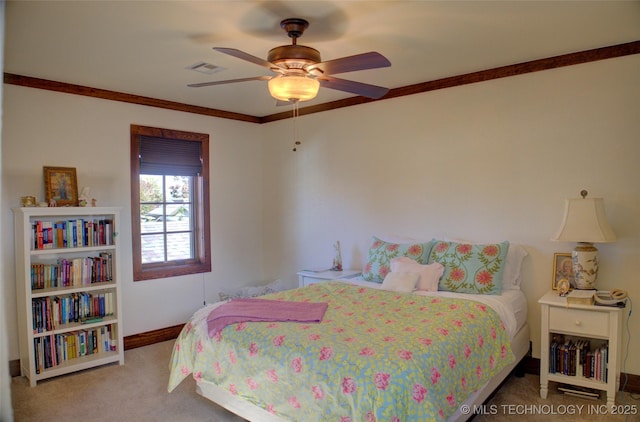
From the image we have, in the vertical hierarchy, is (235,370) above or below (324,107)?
below

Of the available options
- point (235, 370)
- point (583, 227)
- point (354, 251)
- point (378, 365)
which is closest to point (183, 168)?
point (354, 251)

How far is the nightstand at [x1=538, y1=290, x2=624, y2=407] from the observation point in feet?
8.98

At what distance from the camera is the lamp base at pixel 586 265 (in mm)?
2953

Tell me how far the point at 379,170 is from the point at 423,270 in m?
1.26

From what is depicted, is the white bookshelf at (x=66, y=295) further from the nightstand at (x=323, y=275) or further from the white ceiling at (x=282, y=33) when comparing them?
the nightstand at (x=323, y=275)

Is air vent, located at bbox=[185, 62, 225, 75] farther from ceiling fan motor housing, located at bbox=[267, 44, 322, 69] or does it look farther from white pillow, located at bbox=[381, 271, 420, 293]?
white pillow, located at bbox=[381, 271, 420, 293]

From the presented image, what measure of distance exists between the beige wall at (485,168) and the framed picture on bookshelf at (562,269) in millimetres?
60

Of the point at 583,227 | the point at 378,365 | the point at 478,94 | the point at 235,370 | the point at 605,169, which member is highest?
the point at 478,94

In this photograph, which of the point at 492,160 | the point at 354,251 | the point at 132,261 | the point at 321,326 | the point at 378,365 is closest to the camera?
the point at 378,365

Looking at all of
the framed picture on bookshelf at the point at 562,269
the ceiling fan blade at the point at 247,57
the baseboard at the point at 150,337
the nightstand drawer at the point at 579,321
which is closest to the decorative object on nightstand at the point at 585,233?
the framed picture on bookshelf at the point at 562,269

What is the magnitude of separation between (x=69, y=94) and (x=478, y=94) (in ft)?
11.7

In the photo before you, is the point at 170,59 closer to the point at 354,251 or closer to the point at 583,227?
the point at 354,251

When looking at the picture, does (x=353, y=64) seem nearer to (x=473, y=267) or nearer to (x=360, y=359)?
(x=360, y=359)

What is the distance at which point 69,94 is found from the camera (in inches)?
148
